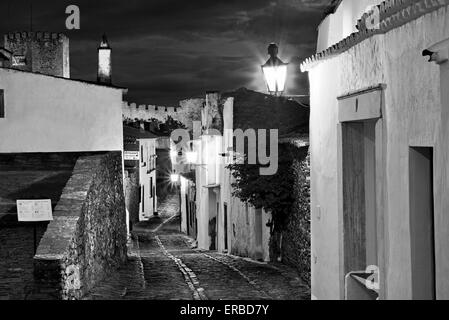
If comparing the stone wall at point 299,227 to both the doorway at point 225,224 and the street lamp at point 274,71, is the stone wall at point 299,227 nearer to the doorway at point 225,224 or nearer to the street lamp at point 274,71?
the street lamp at point 274,71

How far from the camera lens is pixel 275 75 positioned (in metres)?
10.2

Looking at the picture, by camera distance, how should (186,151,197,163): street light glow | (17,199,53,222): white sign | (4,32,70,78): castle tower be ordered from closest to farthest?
(17,199,53,222): white sign
(186,151,197,163): street light glow
(4,32,70,78): castle tower

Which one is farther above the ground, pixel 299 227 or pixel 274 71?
pixel 274 71

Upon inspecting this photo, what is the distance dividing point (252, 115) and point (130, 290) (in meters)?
10.8

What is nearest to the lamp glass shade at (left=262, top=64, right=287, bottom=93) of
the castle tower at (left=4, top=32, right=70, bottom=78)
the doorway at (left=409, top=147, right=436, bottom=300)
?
the doorway at (left=409, top=147, right=436, bottom=300)

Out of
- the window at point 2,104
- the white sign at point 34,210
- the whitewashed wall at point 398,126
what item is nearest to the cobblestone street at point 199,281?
the white sign at point 34,210

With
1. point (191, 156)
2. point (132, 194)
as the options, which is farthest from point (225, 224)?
point (132, 194)

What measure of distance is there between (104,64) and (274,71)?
2109 cm

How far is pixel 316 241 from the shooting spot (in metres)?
8.16

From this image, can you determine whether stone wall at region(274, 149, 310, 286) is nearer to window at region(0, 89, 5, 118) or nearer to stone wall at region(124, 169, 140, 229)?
window at region(0, 89, 5, 118)

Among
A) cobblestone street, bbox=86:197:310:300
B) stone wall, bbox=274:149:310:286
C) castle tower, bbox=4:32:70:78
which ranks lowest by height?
cobblestone street, bbox=86:197:310:300

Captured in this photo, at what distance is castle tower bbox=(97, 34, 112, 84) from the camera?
29594 mm

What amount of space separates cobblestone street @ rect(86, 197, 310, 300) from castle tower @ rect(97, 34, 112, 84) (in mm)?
14387

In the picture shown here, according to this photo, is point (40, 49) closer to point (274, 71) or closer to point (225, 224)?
point (225, 224)
